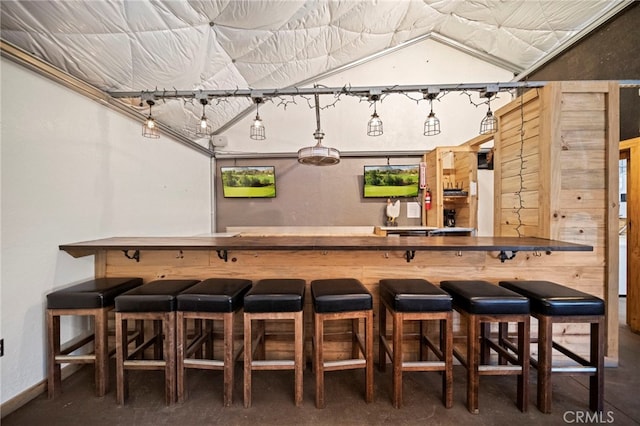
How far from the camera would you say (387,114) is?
4.32 metres

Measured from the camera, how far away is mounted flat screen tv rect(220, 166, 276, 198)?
4242 millimetres

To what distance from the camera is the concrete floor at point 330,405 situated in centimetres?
142

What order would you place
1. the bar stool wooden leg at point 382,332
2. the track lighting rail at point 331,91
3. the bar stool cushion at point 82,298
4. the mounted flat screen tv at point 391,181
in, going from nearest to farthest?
the bar stool cushion at point 82,298
the bar stool wooden leg at point 382,332
the track lighting rail at point 331,91
the mounted flat screen tv at point 391,181

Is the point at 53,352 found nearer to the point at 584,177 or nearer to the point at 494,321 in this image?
the point at 494,321

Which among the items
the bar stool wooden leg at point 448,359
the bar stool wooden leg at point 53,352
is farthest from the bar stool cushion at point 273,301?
the bar stool wooden leg at point 53,352

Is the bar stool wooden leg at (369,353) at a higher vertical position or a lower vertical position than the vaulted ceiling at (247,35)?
lower

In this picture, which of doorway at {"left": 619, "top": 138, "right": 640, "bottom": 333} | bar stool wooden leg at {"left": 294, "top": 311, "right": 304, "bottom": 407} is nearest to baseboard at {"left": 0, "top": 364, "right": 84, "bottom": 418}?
bar stool wooden leg at {"left": 294, "top": 311, "right": 304, "bottom": 407}

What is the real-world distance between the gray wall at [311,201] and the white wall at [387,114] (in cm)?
31

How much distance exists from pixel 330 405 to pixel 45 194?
7.61 ft

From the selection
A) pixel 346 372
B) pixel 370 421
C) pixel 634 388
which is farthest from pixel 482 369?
pixel 634 388

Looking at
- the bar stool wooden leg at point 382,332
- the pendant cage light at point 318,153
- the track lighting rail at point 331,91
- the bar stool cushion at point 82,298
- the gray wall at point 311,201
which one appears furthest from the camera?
the gray wall at point 311,201

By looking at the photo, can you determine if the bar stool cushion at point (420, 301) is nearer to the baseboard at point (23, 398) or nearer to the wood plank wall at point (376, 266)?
the wood plank wall at point (376, 266)

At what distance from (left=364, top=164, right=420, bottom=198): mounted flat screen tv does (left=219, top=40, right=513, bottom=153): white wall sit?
16.2 inches

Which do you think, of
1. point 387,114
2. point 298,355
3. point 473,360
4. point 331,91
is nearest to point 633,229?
point 473,360
